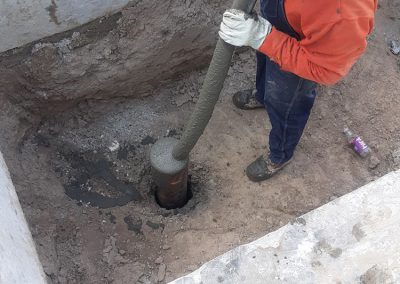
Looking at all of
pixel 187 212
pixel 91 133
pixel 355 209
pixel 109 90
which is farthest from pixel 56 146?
pixel 355 209

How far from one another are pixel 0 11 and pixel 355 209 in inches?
78.7

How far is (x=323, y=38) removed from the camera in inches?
81.5

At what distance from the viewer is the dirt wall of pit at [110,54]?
2.91 metres

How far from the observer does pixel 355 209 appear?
6.83 feet

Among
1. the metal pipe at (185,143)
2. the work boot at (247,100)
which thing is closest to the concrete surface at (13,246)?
the metal pipe at (185,143)

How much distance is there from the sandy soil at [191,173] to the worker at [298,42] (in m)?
0.44

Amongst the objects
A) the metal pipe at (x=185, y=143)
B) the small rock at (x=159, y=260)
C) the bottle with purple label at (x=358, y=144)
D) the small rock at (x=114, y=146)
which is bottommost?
the small rock at (x=159, y=260)

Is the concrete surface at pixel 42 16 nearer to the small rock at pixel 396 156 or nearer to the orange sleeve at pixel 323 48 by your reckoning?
the orange sleeve at pixel 323 48

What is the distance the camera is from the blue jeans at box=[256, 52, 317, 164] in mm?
2572

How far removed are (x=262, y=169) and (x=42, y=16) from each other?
158 cm

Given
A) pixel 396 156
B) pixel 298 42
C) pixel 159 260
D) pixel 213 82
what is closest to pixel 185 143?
pixel 213 82

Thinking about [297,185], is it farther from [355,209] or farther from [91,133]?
[91,133]

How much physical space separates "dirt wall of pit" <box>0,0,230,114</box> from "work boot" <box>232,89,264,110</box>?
1.28 ft

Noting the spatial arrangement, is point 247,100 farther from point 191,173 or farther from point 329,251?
point 329,251
